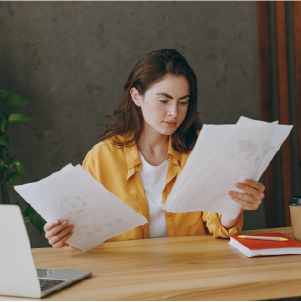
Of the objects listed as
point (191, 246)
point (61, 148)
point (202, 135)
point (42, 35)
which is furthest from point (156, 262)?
point (42, 35)

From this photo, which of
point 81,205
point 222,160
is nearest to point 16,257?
point 81,205

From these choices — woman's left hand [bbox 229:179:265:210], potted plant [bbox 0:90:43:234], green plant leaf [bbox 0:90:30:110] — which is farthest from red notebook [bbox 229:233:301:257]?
green plant leaf [bbox 0:90:30:110]

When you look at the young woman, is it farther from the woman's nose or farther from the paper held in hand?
the paper held in hand

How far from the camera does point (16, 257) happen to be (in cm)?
70

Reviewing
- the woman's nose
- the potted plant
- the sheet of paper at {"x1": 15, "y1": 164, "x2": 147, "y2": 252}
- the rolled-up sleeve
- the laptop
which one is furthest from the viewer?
the potted plant

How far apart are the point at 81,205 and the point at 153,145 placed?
0.73m

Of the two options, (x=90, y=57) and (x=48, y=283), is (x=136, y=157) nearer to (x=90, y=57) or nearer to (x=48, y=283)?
(x=48, y=283)

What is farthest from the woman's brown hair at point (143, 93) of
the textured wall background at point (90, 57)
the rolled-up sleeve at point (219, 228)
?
the textured wall background at point (90, 57)

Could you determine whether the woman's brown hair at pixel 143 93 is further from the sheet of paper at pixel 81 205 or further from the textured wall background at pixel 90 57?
the textured wall background at pixel 90 57

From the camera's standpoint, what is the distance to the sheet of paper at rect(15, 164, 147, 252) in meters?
0.88

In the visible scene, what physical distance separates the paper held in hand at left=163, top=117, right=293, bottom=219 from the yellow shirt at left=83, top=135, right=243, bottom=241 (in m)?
0.40

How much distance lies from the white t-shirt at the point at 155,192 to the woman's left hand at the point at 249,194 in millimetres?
452

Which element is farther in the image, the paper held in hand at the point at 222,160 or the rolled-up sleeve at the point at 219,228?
the rolled-up sleeve at the point at 219,228

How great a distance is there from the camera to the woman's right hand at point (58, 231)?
99 cm
